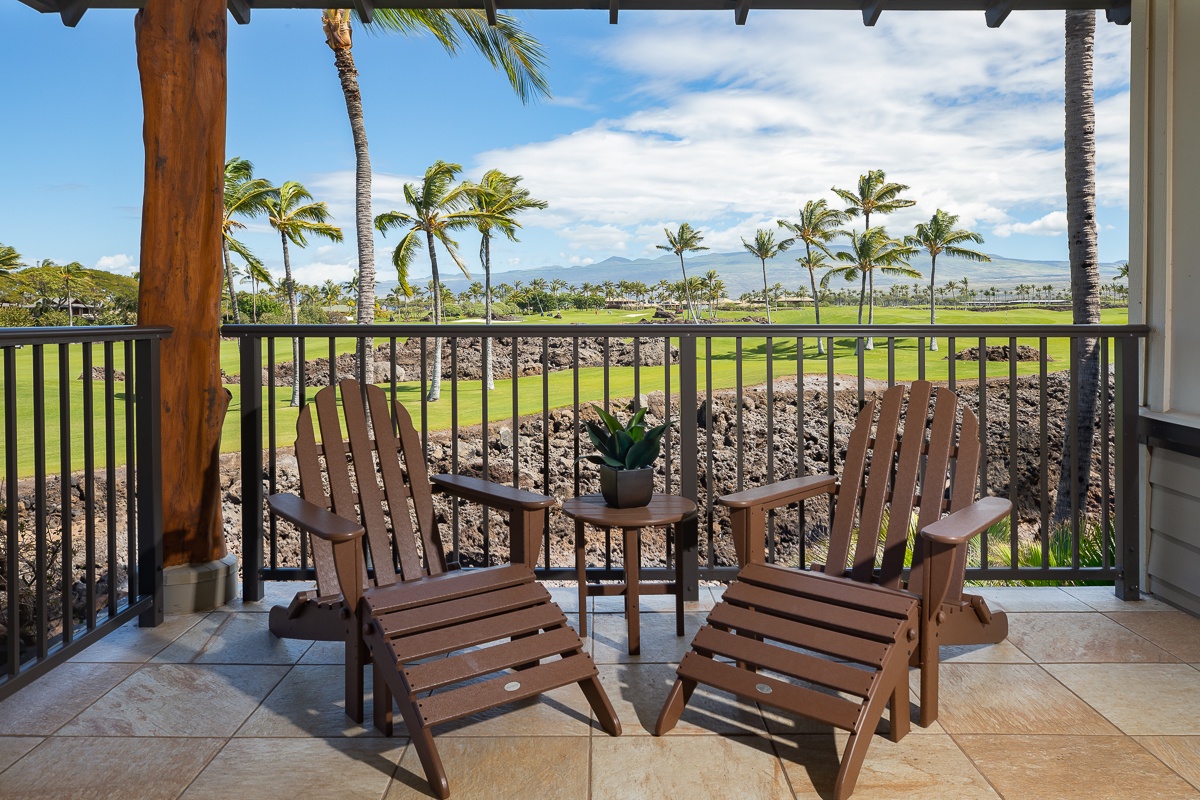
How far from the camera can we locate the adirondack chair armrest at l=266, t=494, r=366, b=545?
2350mm

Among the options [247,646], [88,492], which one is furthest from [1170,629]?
[88,492]

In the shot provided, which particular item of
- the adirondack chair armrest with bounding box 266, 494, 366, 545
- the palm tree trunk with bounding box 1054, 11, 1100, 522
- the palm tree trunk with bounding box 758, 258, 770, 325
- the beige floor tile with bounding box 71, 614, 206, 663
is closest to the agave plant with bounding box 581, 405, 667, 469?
the adirondack chair armrest with bounding box 266, 494, 366, 545

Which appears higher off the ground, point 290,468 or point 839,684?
point 839,684

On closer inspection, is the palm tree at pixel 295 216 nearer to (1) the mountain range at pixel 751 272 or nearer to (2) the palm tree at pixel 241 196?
(2) the palm tree at pixel 241 196

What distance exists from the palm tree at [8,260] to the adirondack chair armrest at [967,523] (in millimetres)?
42410

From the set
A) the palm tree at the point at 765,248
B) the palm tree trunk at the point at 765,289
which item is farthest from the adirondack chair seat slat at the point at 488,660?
the palm tree trunk at the point at 765,289

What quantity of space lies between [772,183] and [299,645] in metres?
53.1

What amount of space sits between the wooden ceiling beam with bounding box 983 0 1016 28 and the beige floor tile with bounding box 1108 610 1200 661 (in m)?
2.68

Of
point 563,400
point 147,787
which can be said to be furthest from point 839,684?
point 563,400

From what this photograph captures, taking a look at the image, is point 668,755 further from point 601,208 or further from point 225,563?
point 601,208

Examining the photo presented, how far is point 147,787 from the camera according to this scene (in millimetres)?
2078

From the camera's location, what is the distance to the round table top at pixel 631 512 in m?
2.82

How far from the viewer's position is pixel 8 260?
119ft

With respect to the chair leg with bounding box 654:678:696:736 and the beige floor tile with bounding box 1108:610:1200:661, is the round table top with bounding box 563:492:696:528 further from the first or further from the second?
the beige floor tile with bounding box 1108:610:1200:661
